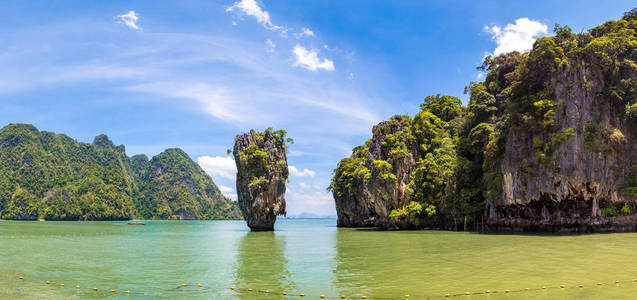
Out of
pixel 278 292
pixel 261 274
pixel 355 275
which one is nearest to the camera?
pixel 278 292

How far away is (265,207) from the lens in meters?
44.8

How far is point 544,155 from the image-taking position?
1240 inches

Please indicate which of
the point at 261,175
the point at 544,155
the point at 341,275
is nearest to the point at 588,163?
the point at 544,155

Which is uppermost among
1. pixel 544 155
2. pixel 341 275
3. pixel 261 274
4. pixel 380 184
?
pixel 544 155

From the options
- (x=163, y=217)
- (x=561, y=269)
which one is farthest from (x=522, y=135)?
(x=163, y=217)

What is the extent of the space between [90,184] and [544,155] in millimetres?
134827

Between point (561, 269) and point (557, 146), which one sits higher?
point (557, 146)

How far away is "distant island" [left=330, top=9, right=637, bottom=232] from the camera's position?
3011 centimetres

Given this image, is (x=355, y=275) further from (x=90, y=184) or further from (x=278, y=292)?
(x=90, y=184)

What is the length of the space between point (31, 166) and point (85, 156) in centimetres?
3077

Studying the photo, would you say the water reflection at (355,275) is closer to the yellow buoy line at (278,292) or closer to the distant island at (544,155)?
the yellow buoy line at (278,292)

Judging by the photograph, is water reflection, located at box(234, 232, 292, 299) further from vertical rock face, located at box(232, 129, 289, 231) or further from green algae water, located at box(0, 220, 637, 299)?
vertical rock face, located at box(232, 129, 289, 231)

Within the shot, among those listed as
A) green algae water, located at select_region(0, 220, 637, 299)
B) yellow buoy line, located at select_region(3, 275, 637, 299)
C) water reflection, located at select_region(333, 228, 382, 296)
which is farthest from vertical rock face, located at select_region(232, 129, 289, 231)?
yellow buoy line, located at select_region(3, 275, 637, 299)

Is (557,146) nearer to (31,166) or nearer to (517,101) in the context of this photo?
(517,101)
